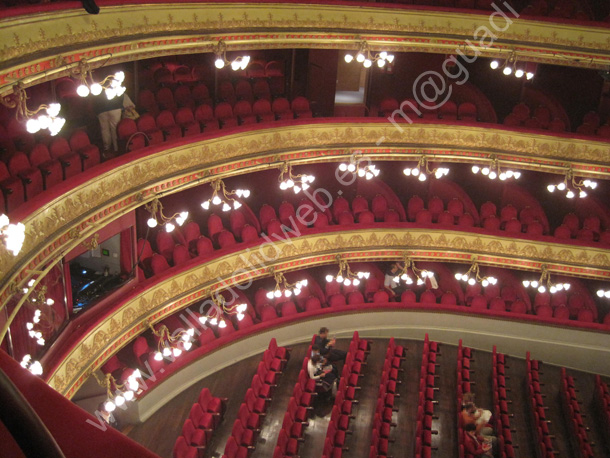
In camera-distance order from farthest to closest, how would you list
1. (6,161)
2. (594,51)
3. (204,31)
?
(594,51) → (204,31) → (6,161)

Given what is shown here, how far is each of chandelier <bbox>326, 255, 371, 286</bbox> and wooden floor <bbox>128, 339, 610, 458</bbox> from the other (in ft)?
4.07

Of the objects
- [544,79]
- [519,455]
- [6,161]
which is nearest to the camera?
[6,161]

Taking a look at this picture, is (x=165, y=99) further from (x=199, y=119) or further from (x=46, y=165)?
(x=46, y=165)

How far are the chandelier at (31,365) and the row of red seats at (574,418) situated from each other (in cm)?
785

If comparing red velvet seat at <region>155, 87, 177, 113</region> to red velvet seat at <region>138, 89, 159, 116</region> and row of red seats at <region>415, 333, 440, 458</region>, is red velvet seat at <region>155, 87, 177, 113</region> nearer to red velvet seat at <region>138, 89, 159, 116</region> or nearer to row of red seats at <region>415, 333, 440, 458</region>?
red velvet seat at <region>138, 89, 159, 116</region>

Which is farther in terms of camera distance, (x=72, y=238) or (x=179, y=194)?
(x=179, y=194)

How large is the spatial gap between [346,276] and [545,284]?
409 cm

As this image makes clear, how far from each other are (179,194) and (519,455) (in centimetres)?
720

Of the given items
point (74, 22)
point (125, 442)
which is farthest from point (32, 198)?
point (125, 442)

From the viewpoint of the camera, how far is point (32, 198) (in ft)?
23.9

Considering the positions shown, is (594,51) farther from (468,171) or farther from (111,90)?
(111,90)

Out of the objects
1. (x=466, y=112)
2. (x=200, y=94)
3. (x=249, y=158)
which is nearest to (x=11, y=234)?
(x=249, y=158)

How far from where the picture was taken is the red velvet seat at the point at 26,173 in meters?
7.37

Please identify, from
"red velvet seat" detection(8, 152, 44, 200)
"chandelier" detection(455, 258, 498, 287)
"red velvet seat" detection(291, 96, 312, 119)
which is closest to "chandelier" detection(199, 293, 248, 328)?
"red velvet seat" detection(291, 96, 312, 119)
